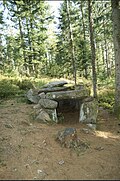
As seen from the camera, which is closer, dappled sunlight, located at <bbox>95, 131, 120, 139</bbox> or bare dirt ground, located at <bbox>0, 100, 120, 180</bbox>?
bare dirt ground, located at <bbox>0, 100, 120, 180</bbox>

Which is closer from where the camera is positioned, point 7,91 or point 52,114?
point 52,114

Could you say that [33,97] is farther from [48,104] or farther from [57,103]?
[48,104]

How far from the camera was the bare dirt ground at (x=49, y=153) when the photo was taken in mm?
7262

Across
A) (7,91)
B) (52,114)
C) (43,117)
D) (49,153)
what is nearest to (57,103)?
(52,114)

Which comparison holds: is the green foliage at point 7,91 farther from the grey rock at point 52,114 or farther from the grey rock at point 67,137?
the grey rock at point 67,137

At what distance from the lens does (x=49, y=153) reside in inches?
330

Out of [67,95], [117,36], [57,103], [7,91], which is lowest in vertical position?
[57,103]

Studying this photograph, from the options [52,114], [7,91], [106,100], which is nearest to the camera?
[52,114]

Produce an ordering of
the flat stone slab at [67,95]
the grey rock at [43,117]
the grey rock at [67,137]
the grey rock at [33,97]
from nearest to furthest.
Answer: the grey rock at [67,137] → the grey rock at [43,117] → the flat stone slab at [67,95] → the grey rock at [33,97]

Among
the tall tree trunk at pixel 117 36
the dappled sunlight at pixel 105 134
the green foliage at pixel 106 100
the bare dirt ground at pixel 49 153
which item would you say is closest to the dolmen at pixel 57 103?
the bare dirt ground at pixel 49 153

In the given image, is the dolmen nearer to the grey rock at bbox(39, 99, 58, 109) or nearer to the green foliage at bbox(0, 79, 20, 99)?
the grey rock at bbox(39, 99, 58, 109)

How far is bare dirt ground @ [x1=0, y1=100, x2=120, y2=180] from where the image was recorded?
7262mm

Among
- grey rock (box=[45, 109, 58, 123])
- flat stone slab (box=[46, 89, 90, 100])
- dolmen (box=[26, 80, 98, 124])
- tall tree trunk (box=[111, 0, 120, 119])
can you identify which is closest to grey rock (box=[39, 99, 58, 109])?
dolmen (box=[26, 80, 98, 124])

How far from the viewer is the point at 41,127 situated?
10.3 metres
